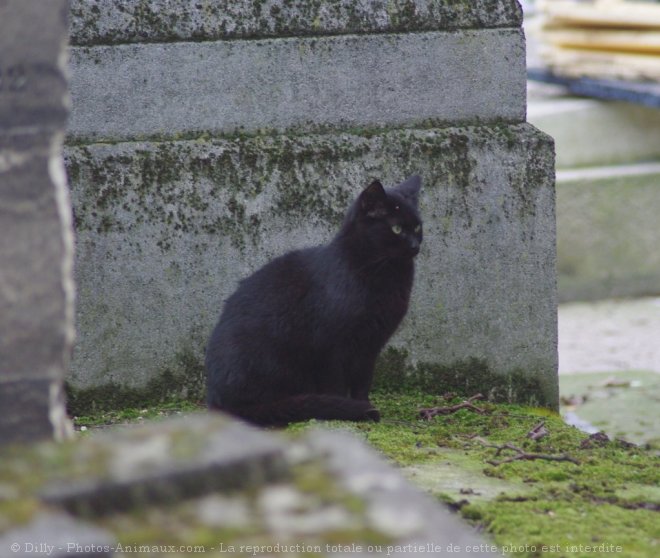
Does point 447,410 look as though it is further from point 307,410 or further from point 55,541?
point 55,541

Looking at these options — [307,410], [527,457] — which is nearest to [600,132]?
[307,410]

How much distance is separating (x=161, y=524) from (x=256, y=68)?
277cm

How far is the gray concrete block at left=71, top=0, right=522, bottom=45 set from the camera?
374cm

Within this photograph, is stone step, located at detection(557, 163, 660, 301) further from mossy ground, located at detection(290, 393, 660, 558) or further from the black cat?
the black cat

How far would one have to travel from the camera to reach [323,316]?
3549mm

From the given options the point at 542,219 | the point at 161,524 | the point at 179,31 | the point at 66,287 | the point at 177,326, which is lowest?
the point at 177,326

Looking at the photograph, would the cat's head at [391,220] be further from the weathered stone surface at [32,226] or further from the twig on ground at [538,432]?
the weathered stone surface at [32,226]

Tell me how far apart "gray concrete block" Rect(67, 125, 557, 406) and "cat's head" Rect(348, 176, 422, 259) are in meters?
0.27

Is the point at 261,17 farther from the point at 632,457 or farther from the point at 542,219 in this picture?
the point at 632,457

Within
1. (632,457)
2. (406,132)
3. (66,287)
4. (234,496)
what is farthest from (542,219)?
(234,496)

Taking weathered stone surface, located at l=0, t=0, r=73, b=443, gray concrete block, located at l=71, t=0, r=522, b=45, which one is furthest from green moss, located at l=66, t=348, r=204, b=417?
weathered stone surface, located at l=0, t=0, r=73, b=443

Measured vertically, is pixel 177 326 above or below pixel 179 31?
below

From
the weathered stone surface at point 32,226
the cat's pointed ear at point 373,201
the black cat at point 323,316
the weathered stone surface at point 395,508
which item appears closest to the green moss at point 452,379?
the black cat at point 323,316

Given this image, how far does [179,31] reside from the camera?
149 inches
